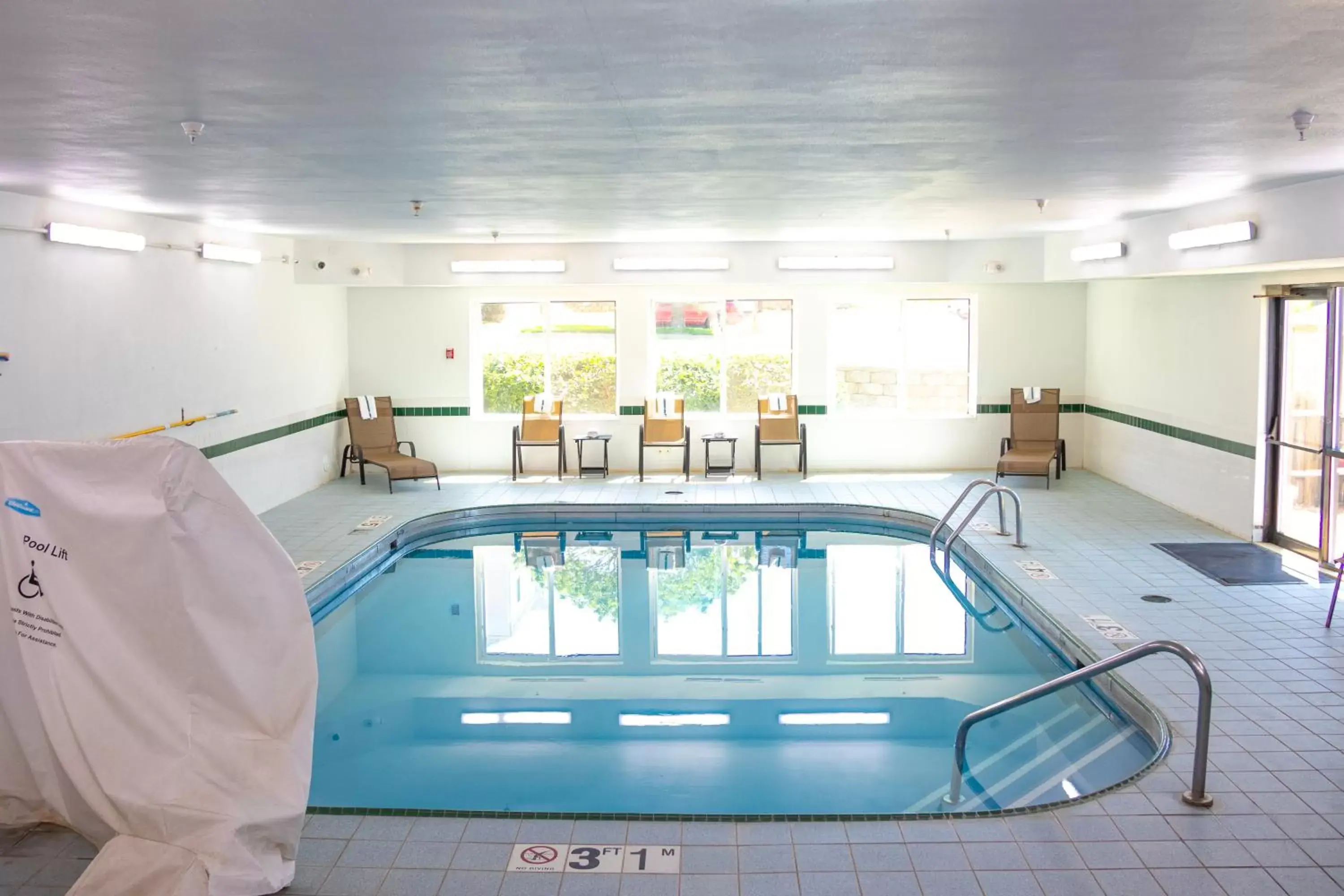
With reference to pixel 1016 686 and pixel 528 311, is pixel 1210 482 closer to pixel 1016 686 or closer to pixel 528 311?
pixel 1016 686

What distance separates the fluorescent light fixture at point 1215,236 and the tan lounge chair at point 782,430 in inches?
191

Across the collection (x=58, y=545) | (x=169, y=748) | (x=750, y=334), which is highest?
(x=750, y=334)

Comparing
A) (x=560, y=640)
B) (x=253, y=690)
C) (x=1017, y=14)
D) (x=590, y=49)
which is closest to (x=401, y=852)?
(x=253, y=690)

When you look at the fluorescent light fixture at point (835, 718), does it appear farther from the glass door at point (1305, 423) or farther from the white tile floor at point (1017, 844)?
the glass door at point (1305, 423)

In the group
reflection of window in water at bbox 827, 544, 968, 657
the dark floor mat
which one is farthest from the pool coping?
the dark floor mat

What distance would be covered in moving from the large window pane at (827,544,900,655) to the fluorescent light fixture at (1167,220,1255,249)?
3.21 m

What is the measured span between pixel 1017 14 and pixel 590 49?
1171 mm

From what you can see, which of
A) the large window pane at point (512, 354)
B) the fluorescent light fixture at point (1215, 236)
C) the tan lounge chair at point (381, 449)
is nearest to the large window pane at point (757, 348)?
the large window pane at point (512, 354)

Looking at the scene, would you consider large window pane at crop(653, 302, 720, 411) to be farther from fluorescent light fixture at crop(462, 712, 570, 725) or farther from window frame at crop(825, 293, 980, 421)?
fluorescent light fixture at crop(462, 712, 570, 725)

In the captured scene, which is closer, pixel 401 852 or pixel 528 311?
pixel 401 852

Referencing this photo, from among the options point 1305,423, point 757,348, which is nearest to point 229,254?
point 757,348

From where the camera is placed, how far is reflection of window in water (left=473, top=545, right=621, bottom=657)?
24.6 feet

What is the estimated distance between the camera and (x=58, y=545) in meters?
3.71

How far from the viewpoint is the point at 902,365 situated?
13.0 meters
